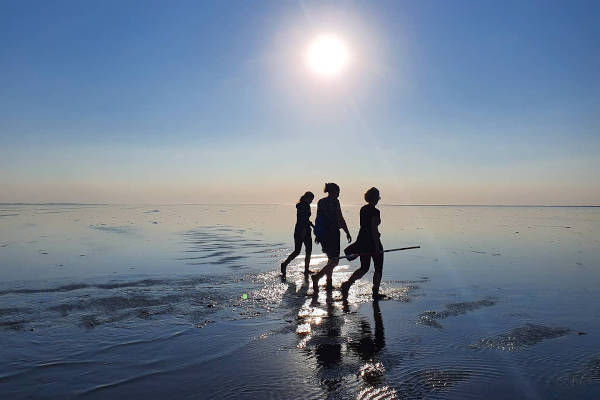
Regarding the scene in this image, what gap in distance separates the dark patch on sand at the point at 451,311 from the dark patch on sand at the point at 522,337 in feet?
3.08

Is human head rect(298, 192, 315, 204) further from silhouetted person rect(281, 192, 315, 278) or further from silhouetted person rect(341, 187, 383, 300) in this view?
silhouetted person rect(341, 187, 383, 300)

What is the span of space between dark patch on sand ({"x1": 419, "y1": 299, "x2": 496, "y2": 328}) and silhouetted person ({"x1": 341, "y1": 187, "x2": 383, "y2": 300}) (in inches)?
58.7

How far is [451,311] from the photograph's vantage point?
7.65m

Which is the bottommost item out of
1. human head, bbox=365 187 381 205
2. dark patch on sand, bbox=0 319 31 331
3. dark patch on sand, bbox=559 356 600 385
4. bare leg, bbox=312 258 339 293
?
dark patch on sand, bbox=559 356 600 385

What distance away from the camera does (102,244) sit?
19156mm

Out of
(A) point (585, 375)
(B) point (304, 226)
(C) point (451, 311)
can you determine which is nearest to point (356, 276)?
(C) point (451, 311)

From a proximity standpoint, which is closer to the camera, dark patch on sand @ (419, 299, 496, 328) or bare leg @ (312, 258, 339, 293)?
dark patch on sand @ (419, 299, 496, 328)

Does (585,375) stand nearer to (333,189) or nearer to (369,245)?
(369,245)

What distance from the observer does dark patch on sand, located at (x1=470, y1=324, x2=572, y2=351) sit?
568 cm

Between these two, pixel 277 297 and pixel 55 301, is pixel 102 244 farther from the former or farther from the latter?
pixel 277 297

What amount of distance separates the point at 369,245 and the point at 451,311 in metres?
2.15

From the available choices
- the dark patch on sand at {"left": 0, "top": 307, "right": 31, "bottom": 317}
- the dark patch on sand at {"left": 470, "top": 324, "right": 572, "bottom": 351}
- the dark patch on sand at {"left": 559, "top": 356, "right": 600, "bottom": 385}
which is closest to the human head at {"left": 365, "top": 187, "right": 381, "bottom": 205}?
the dark patch on sand at {"left": 470, "top": 324, "right": 572, "bottom": 351}

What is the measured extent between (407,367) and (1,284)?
9647 millimetres

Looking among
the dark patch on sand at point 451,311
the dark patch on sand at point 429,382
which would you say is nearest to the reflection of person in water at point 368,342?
the dark patch on sand at point 429,382
